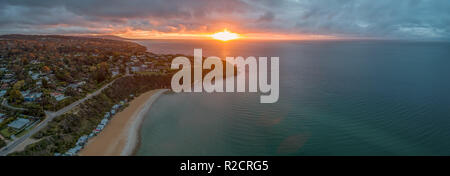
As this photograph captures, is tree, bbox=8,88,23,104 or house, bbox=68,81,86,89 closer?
tree, bbox=8,88,23,104

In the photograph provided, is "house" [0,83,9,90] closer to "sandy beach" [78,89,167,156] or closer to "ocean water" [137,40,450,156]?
"sandy beach" [78,89,167,156]

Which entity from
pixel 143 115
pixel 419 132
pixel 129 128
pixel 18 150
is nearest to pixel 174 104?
pixel 143 115

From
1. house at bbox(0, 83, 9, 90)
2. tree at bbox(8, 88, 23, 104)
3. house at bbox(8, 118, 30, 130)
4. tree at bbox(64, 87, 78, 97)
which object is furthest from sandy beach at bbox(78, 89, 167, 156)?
house at bbox(0, 83, 9, 90)

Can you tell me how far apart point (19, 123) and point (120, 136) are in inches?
227

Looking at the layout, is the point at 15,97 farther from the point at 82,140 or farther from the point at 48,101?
the point at 82,140

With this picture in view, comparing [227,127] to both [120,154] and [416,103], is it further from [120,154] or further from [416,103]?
[416,103]

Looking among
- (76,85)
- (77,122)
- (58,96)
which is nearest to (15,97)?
(58,96)

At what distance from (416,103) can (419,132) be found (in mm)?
6701

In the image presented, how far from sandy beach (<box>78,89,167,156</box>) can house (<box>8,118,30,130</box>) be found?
12.9ft

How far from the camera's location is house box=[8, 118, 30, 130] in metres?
11.0

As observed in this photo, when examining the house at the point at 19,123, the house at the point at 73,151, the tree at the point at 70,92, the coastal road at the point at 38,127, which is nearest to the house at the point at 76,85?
the tree at the point at 70,92

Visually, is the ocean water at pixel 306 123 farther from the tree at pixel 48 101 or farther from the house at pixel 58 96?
the house at pixel 58 96

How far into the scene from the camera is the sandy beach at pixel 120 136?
10734 millimetres

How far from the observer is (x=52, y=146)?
1014 centimetres
